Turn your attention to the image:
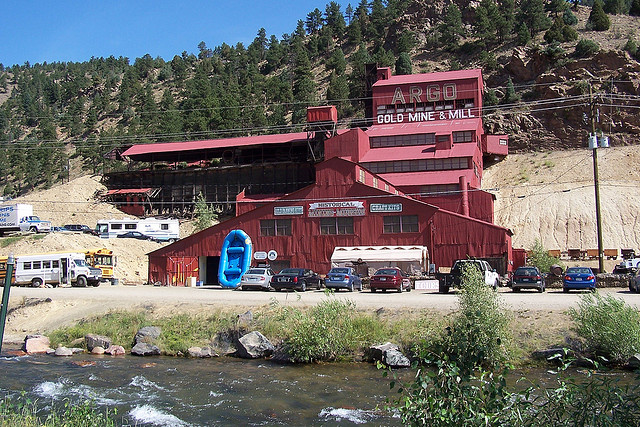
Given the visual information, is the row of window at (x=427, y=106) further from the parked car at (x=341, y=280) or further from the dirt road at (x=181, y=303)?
the dirt road at (x=181, y=303)

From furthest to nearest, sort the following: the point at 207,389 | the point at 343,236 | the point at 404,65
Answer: the point at 404,65 → the point at 343,236 → the point at 207,389

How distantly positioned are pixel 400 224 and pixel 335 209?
5392mm

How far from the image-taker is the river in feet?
54.7

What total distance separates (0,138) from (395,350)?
145 m

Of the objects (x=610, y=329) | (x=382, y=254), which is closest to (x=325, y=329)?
(x=610, y=329)

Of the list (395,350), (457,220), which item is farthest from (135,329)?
→ (457,220)

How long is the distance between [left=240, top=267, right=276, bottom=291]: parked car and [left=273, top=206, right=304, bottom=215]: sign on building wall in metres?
8.16

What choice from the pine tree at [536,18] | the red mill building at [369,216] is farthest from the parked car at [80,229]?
the pine tree at [536,18]

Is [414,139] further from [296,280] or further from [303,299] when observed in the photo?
→ [303,299]

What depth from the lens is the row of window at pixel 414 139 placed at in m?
67.4

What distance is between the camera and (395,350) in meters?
23.2

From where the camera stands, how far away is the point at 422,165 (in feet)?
211

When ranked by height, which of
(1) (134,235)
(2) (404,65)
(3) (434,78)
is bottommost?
(1) (134,235)

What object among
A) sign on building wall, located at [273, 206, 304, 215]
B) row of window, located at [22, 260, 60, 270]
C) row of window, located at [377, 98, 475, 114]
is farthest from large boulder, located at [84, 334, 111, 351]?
row of window, located at [377, 98, 475, 114]
